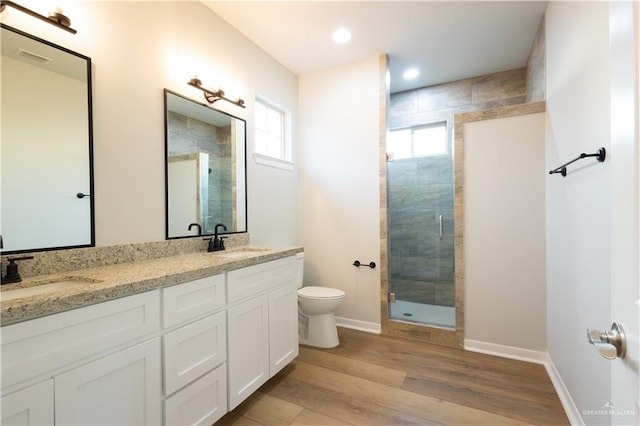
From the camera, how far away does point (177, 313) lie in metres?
1.33

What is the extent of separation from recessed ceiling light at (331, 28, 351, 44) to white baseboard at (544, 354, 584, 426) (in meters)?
3.06

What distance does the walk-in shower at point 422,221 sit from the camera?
3.22 metres

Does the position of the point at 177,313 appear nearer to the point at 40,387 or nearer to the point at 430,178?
the point at 40,387

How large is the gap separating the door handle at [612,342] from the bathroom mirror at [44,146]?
6.58 feet

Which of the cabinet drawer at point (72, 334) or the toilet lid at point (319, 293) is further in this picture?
the toilet lid at point (319, 293)

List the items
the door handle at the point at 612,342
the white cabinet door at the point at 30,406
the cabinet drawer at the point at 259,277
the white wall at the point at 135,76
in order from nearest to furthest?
the door handle at the point at 612,342 → the white cabinet door at the point at 30,406 → the white wall at the point at 135,76 → the cabinet drawer at the point at 259,277

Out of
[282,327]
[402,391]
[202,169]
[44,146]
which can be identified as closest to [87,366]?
[44,146]

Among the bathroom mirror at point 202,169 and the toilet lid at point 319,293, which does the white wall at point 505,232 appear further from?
the bathroom mirror at point 202,169

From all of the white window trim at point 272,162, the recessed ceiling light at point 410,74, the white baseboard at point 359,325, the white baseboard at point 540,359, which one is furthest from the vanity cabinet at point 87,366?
the recessed ceiling light at point 410,74

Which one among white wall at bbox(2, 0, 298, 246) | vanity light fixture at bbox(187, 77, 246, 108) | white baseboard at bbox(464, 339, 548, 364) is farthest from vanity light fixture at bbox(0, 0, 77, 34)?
white baseboard at bbox(464, 339, 548, 364)

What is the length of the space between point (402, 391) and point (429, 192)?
86.6 inches

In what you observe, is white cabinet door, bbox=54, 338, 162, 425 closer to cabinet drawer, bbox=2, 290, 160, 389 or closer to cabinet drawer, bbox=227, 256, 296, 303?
cabinet drawer, bbox=2, 290, 160, 389

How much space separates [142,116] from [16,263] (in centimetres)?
100

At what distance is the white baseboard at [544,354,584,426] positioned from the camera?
5.20 feet
